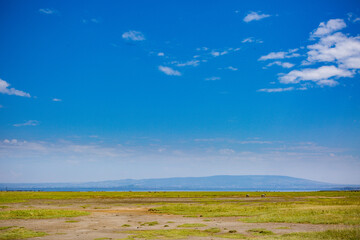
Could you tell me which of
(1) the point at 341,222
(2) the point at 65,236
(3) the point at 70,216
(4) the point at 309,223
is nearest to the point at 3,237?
(2) the point at 65,236

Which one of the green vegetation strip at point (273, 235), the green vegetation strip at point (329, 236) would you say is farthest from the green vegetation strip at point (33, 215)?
the green vegetation strip at point (329, 236)

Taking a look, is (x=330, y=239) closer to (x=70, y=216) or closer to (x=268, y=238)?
(x=268, y=238)

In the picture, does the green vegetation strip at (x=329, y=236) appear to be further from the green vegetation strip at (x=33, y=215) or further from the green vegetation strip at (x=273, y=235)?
the green vegetation strip at (x=33, y=215)

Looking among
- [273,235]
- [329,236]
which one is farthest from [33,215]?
[329,236]

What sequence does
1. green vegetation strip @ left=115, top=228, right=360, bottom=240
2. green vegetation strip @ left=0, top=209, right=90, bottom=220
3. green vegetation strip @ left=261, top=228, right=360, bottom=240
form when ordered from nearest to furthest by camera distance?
green vegetation strip @ left=261, top=228, right=360, bottom=240 → green vegetation strip @ left=115, top=228, right=360, bottom=240 → green vegetation strip @ left=0, top=209, right=90, bottom=220

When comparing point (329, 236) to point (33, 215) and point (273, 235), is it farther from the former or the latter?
point (33, 215)

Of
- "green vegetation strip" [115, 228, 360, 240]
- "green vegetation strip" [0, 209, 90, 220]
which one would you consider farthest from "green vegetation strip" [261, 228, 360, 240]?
"green vegetation strip" [0, 209, 90, 220]

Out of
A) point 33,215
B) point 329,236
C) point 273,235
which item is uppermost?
point 329,236

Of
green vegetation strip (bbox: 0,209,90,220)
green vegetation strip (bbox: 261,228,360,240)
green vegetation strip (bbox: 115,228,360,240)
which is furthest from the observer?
green vegetation strip (bbox: 0,209,90,220)

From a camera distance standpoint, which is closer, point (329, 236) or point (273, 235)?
point (329, 236)

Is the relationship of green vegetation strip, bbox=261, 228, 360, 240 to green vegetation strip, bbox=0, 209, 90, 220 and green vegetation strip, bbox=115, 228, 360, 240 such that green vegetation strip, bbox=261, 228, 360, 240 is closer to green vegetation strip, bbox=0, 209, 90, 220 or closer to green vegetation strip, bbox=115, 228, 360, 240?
green vegetation strip, bbox=115, 228, 360, 240

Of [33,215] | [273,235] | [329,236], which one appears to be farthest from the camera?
[33,215]

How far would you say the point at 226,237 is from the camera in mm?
23734

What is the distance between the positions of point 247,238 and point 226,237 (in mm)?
1769
